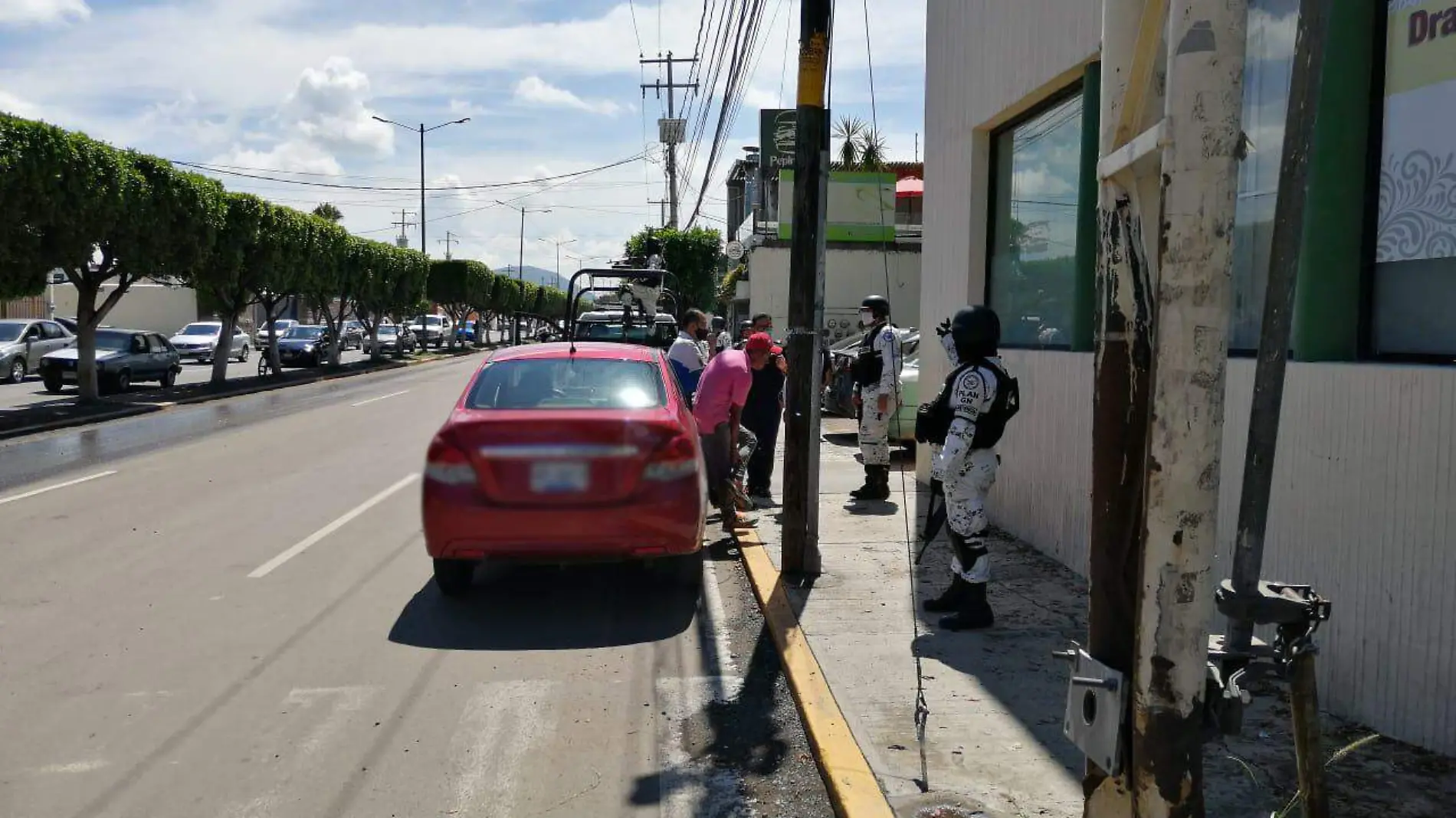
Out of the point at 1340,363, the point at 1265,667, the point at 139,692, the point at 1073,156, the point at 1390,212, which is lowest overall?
the point at 139,692

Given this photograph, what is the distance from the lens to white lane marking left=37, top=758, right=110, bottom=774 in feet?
14.8

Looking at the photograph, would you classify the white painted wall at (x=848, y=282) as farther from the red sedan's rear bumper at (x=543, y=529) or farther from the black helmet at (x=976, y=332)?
the black helmet at (x=976, y=332)

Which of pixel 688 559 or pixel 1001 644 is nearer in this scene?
pixel 1001 644

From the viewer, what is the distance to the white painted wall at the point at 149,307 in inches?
2276

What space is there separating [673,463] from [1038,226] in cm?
373

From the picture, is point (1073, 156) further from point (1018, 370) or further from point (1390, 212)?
point (1390, 212)

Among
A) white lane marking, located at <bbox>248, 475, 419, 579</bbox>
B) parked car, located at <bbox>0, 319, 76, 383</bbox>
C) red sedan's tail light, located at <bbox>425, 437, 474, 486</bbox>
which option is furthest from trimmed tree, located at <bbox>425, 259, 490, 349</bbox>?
red sedan's tail light, located at <bbox>425, 437, 474, 486</bbox>

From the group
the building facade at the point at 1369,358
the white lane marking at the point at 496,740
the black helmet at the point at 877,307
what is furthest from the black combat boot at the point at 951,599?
the black helmet at the point at 877,307

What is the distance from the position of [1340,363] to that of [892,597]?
314 cm

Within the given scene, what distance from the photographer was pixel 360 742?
4.83m

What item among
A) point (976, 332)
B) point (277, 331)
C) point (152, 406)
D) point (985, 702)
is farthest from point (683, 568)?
point (277, 331)

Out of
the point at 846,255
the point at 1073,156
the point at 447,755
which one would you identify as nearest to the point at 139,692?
the point at 447,755

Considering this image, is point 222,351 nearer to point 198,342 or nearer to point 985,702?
point 198,342

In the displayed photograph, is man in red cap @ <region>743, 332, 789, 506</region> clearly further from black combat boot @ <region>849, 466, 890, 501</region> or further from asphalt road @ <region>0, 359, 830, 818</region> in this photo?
asphalt road @ <region>0, 359, 830, 818</region>
